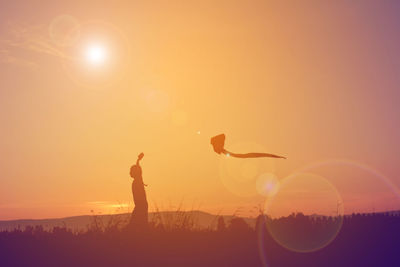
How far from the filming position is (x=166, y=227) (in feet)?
67.4

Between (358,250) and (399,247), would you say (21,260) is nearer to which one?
(358,250)

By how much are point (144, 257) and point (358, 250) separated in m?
7.21

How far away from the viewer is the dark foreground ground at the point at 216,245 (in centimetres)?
1523

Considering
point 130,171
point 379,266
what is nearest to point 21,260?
point 130,171

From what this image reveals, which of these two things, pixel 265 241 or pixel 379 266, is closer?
pixel 379 266

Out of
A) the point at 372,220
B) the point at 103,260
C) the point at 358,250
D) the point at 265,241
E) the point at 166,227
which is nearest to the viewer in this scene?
the point at 103,260

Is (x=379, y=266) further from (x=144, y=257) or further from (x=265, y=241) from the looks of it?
(x=144, y=257)

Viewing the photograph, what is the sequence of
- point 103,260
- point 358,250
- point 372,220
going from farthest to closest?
1. point 372,220
2. point 358,250
3. point 103,260

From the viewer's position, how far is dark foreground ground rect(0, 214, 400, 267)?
600 inches

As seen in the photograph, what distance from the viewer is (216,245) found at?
1838 cm

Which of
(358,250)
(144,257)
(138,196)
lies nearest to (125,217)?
(138,196)

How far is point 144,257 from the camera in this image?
16.0 meters

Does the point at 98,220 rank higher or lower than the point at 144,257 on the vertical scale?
higher

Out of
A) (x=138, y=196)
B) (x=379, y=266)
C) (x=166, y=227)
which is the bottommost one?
(x=379, y=266)
